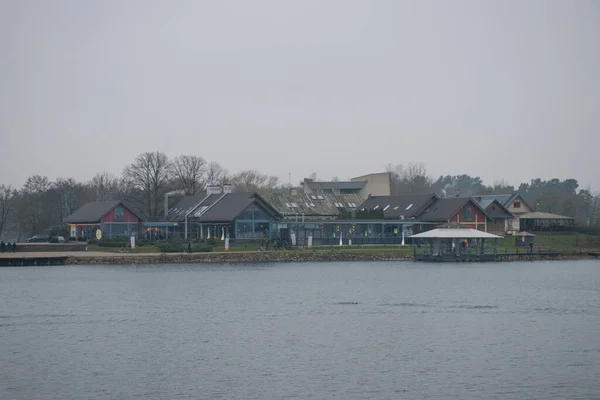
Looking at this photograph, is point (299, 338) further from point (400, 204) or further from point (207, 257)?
point (400, 204)

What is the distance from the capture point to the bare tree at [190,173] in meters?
116

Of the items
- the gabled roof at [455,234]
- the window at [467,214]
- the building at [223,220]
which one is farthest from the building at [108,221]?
the window at [467,214]

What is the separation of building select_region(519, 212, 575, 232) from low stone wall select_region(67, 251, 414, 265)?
29.2 m

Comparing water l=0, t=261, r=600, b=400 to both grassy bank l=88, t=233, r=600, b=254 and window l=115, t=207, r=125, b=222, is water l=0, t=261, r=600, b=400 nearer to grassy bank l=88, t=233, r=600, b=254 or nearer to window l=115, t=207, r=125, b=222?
grassy bank l=88, t=233, r=600, b=254

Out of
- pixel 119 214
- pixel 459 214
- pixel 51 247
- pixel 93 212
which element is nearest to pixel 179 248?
pixel 51 247

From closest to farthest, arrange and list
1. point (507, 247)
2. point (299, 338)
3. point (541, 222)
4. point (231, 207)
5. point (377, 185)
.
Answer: point (299, 338) → point (231, 207) → point (507, 247) → point (541, 222) → point (377, 185)

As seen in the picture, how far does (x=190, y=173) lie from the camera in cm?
11744

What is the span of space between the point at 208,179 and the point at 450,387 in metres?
99.6

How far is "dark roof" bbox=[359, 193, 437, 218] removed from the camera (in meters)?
93.9

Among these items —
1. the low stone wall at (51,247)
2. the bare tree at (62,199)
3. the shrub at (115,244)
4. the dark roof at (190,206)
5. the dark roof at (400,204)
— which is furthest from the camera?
the bare tree at (62,199)

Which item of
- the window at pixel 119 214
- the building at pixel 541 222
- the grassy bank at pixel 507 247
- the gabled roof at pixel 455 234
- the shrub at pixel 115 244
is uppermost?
the window at pixel 119 214

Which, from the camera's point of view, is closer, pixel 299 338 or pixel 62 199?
pixel 299 338

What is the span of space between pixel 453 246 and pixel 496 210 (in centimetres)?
1941

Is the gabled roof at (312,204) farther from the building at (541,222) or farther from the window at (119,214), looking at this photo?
the building at (541,222)
